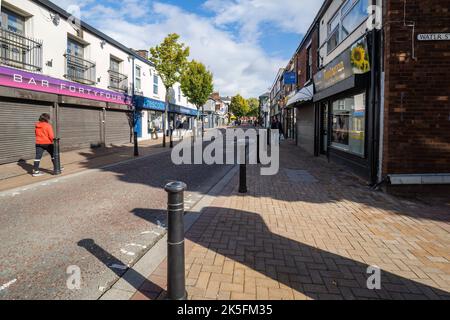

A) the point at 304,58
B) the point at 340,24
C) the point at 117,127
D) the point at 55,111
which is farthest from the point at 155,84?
the point at 340,24

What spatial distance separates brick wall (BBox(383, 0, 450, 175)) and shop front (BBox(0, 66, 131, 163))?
470 inches

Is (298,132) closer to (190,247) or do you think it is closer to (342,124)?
(342,124)

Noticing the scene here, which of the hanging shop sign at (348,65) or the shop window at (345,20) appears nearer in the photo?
the hanging shop sign at (348,65)

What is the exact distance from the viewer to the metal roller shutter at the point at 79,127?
45.7ft

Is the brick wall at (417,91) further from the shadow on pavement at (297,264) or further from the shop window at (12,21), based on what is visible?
the shop window at (12,21)

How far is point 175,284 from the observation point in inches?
104

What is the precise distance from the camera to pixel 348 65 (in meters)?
8.76

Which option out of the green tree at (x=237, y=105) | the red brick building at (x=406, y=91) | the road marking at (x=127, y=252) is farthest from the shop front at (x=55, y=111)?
the green tree at (x=237, y=105)

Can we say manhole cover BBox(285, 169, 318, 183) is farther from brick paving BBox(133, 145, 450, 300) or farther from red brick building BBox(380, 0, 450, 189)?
red brick building BBox(380, 0, 450, 189)

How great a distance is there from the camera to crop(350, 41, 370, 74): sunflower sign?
24.9 ft

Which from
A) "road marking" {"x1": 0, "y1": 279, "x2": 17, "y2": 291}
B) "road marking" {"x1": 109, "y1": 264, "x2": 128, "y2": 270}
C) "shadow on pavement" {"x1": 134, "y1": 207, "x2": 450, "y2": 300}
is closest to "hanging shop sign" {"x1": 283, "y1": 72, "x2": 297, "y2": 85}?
"shadow on pavement" {"x1": 134, "y1": 207, "x2": 450, "y2": 300}

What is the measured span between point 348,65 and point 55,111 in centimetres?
1196

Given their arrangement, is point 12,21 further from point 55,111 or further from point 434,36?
point 434,36

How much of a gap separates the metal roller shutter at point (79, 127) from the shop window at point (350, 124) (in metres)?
12.0
